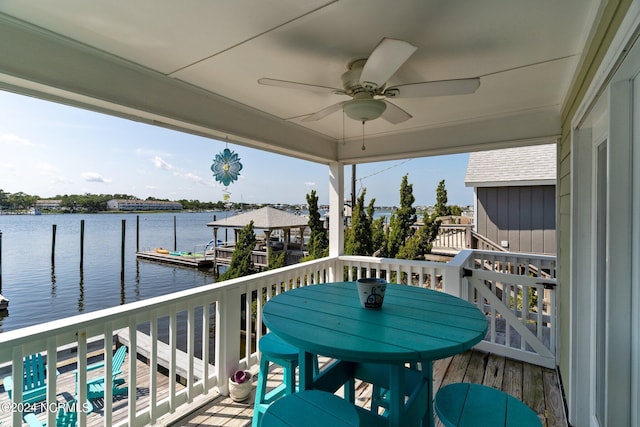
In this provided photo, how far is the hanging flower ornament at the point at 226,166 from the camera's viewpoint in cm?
260

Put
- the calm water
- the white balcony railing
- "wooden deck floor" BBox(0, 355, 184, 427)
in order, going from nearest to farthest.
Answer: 1. the white balcony railing
2. "wooden deck floor" BBox(0, 355, 184, 427)
3. the calm water

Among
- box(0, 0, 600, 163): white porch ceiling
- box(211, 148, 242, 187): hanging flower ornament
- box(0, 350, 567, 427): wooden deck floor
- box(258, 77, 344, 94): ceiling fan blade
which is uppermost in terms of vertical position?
box(0, 0, 600, 163): white porch ceiling

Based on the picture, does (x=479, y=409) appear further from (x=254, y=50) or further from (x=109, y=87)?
(x=109, y=87)

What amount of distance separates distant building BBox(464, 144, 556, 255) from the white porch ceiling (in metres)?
3.86

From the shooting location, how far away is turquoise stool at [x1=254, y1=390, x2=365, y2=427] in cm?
106

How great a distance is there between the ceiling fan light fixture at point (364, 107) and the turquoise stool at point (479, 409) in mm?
1580

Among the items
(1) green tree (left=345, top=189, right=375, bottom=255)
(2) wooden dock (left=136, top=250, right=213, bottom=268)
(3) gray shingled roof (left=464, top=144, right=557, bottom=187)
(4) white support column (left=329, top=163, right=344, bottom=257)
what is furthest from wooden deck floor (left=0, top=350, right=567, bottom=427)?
(2) wooden dock (left=136, top=250, right=213, bottom=268)

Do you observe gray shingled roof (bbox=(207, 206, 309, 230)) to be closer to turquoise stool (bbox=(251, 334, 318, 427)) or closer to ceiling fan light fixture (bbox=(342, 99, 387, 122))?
turquoise stool (bbox=(251, 334, 318, 427))

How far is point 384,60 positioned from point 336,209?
2811mm

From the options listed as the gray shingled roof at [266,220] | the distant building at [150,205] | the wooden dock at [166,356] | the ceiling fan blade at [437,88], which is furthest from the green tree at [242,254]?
the ceiling fan blade at [437,88]

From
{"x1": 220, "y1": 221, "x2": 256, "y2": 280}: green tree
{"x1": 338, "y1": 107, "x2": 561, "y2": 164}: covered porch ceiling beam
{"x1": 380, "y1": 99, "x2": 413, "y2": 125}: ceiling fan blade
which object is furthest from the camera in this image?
{"x1": 220, "y1": 221, "x2": 256, "y2": 280}: green tree

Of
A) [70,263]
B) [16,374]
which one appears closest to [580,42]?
[16,374]

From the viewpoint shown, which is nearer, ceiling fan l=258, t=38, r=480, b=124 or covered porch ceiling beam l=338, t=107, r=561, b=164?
ceiling fan l=258, t=38, r=480, b=124

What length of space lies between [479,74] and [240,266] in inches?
346
